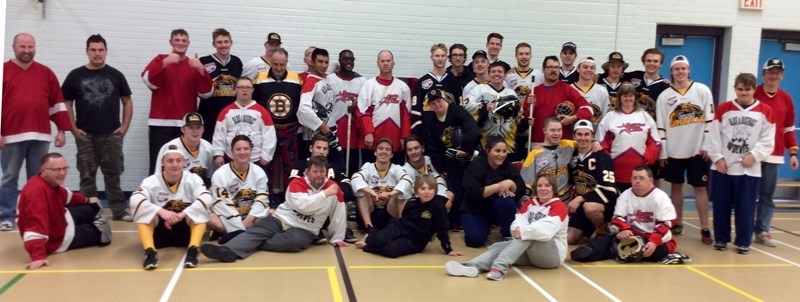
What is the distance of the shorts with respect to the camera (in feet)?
21.1

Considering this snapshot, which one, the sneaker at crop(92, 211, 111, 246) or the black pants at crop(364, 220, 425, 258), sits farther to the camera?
the sneaker at crop(92, 211, 111, 246)

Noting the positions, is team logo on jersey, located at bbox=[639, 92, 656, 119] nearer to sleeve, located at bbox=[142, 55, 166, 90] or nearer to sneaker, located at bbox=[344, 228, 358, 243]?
sneaker, located at bbox=[344, 228, 358, 243]

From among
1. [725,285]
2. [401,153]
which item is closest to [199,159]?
[401,153]

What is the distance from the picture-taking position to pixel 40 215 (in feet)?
16.3

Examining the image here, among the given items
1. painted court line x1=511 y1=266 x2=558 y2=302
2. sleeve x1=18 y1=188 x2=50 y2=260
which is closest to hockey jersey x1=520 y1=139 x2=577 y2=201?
painted court line x1=511 y1=266 x2=558 y2=302

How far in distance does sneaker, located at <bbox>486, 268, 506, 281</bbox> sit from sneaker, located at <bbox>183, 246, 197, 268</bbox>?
225cm

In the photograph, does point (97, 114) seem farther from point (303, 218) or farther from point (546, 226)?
point (546, 226)

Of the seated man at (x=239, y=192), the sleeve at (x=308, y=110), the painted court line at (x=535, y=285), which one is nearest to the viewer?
the painted court line at (x=535, y=285)

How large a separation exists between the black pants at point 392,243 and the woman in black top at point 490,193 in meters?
0.59

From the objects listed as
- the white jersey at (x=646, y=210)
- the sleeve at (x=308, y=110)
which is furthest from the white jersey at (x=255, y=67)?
the white jersey at (x=646, y=210)

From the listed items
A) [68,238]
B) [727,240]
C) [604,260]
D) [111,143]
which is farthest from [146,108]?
[727,240]

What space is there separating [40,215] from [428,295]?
9.94ft

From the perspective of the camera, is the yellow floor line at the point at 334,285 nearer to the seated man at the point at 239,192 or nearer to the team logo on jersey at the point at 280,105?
the seated man at the point at 239,192

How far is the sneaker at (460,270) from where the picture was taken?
491cm
